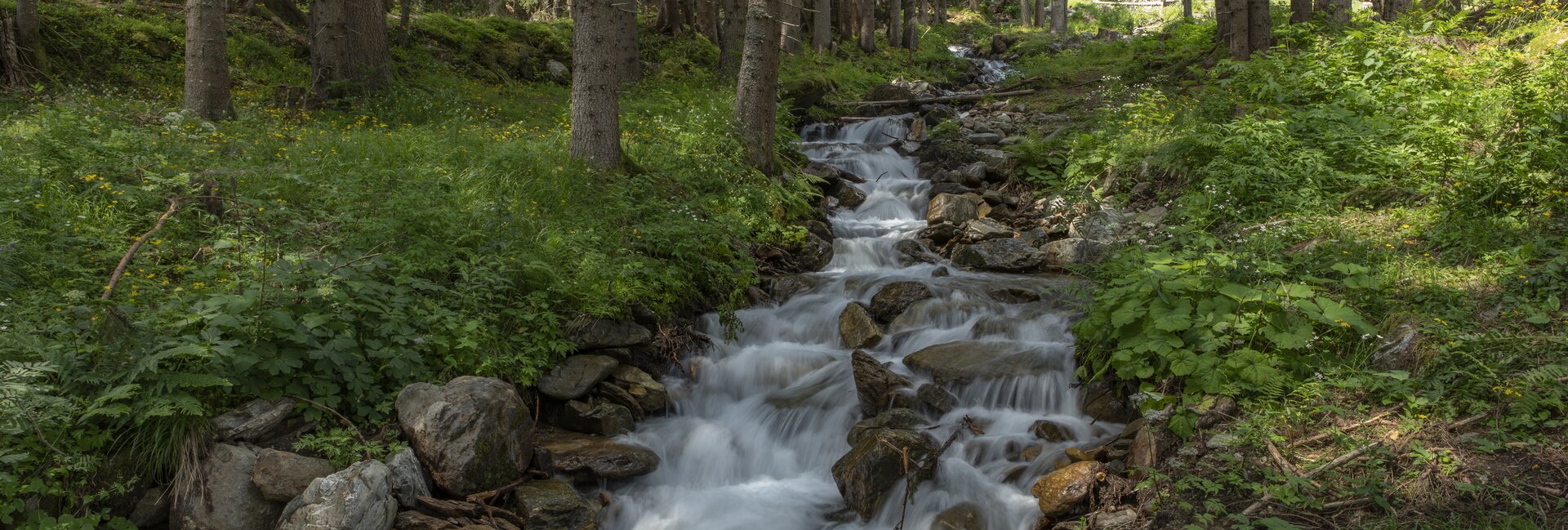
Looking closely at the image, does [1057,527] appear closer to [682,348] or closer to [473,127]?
[682,348]

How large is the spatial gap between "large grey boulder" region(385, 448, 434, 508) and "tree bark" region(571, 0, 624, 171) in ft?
15.0

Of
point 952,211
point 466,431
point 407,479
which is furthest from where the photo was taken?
point 952,211

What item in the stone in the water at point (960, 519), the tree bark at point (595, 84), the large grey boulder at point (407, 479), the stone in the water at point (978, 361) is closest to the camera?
the large grey boulder at point (407, 479)

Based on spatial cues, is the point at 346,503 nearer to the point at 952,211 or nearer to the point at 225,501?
the point at 225,501

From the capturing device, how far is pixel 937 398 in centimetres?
659

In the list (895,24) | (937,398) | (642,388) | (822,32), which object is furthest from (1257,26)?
(895,24)

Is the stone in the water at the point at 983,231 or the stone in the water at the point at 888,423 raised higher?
the stone in the water at the point at 983,231

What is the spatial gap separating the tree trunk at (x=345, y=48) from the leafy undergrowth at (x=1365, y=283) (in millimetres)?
10472

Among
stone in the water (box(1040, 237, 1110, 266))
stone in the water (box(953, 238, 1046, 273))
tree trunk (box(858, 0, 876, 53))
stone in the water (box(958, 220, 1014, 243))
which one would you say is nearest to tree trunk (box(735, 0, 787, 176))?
stone in the water (box(958, 220, 1014, 243))

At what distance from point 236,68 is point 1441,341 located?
15.0 m

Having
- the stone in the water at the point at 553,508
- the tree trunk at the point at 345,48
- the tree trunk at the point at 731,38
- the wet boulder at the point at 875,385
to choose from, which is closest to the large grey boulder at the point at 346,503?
the stone in the water at the point at 553,508

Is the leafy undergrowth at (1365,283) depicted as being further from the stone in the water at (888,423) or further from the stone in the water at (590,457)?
the stone in the water at (590,457)

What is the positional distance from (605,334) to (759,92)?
5.34 metres

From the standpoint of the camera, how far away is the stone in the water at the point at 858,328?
7879mm
